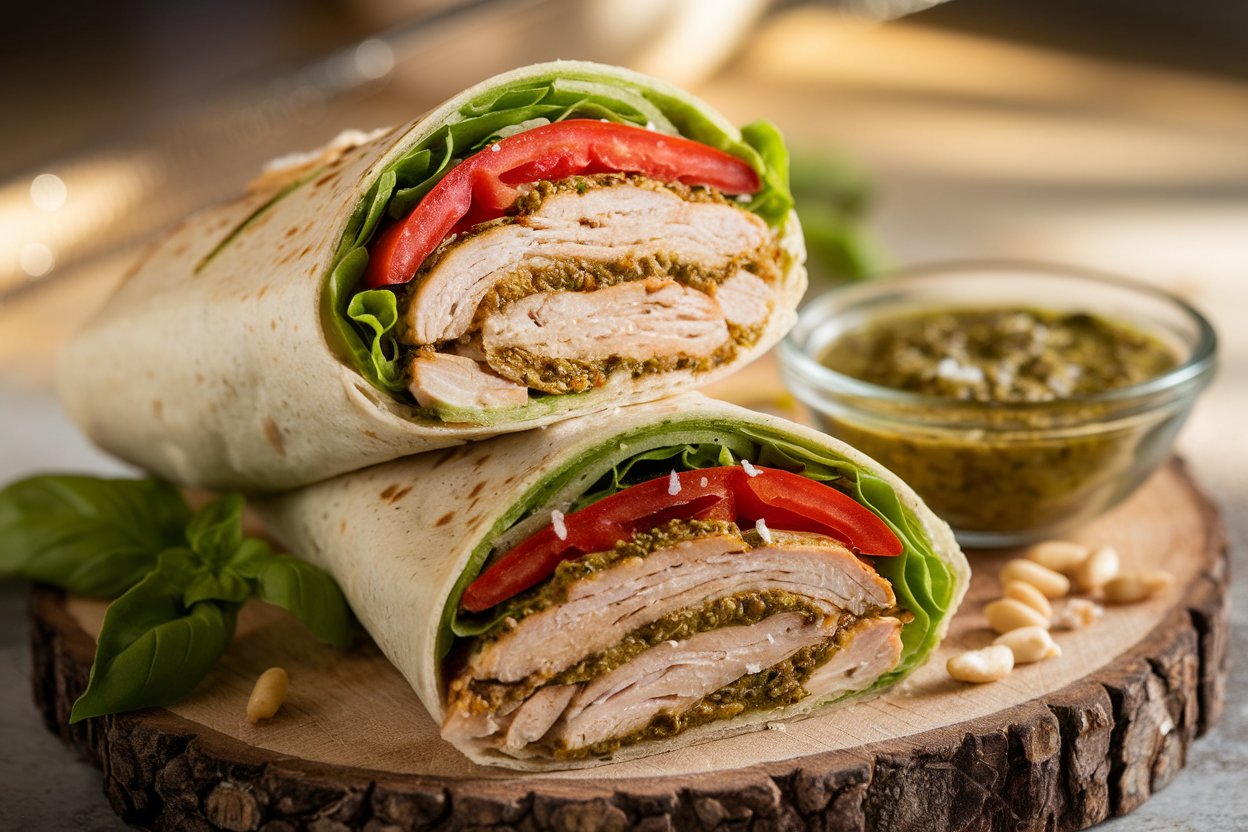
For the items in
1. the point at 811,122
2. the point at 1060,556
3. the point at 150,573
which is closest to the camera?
the point at 150,573

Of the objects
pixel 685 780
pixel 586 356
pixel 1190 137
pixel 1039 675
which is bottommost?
pixel 1190 137

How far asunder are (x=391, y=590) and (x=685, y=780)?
2.58 feet

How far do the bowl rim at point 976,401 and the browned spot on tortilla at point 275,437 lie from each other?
1.48 m

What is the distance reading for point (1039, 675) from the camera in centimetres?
340

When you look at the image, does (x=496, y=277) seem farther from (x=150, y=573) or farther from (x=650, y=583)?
(x=150, y=573)

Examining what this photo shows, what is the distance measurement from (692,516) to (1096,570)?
121 centimetres

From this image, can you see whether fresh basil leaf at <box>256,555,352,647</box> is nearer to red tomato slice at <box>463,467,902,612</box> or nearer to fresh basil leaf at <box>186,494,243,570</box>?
fresh basil leaf at <box>186,494,243,570</box>

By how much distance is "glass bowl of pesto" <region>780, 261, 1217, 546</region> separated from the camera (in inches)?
157

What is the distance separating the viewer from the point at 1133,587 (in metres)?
3.71

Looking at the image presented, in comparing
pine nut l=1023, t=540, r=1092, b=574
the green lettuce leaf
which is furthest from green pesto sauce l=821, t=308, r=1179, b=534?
the green lettuce leaf

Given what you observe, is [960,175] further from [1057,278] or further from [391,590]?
[391,590]

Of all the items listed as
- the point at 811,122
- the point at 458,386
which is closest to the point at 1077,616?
the point at 458,386

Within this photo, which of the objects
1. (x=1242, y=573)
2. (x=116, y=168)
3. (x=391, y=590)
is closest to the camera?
(x=391, y=590)

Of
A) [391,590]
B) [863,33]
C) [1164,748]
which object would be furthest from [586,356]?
[863,33]
